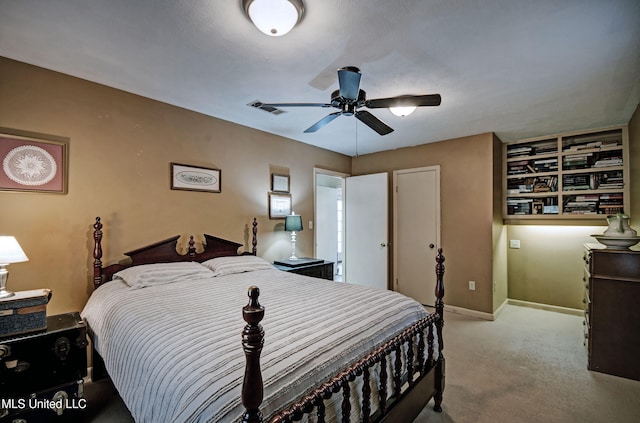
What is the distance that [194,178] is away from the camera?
3.20 meters

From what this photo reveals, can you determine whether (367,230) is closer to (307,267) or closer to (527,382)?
(307,267)

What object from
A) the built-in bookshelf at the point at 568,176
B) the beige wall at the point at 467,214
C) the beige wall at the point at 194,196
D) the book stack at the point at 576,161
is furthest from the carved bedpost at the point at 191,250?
the book stack at the point at 576,161

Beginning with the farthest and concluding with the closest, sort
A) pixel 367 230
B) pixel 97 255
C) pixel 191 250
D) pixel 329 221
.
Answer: pixel 329 221 < pixel 367 230 < pixel 191 250 < pixel 97 255

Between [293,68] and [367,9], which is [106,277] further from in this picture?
[367,9]

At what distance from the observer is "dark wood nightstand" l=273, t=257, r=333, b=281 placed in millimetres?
3566

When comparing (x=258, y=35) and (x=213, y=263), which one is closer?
(x=258, y=35)

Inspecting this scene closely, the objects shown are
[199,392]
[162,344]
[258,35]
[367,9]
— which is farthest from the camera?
[258,35]

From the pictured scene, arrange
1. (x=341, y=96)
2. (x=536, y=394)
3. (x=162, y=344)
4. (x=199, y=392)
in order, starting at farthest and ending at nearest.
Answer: (x=536, y=394) < (x=341, y=96) < (x=162, y=344) < (x=199, y=392)

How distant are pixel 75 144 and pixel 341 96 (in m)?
2.26

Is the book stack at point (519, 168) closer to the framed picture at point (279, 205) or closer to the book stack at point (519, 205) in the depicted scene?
the book stack at point (519, 205)

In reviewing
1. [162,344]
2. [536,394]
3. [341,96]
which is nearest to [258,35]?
[341,96]

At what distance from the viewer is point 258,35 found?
1.86m

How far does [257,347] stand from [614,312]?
3.23m

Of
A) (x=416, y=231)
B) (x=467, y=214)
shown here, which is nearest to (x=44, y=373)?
(x=416, y=231)
